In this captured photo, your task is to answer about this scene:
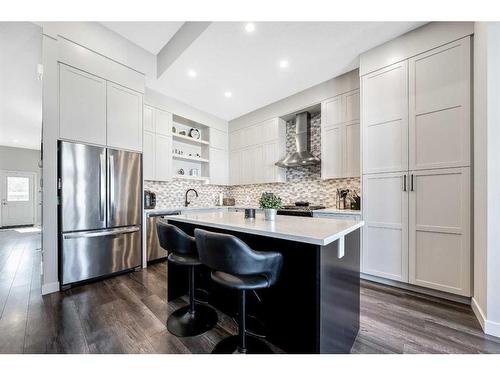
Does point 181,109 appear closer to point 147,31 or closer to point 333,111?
point 147,31

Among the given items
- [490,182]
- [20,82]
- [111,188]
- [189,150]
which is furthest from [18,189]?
[490,182]

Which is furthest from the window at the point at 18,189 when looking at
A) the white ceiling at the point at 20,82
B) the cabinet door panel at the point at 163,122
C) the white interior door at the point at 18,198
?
the cabinet door panel at the point at 163,122

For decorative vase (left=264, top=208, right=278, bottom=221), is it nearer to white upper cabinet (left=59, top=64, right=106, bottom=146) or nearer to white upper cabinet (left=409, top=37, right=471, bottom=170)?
white upper cabinet (left=409, top=37, right=471, bottom=170)

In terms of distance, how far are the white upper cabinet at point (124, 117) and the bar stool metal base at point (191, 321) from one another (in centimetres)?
237

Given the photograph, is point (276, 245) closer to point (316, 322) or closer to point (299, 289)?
point (299, 289)

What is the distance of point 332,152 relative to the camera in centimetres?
349

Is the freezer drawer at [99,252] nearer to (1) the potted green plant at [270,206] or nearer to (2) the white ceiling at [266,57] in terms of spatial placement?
(1) the potted green plant at [270,206]

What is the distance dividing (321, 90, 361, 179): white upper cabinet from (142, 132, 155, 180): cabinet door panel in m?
3.02

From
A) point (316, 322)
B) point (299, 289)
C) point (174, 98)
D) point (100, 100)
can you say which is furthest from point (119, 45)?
point (316, 322)

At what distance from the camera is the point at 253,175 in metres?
4.74

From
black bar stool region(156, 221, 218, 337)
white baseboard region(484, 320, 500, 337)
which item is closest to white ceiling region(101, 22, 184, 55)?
black bar stool region(156, 221, 218, 337)

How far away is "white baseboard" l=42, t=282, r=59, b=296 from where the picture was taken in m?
2.34

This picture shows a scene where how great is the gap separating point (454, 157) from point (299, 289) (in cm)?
219

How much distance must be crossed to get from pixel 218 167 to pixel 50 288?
3.49m
